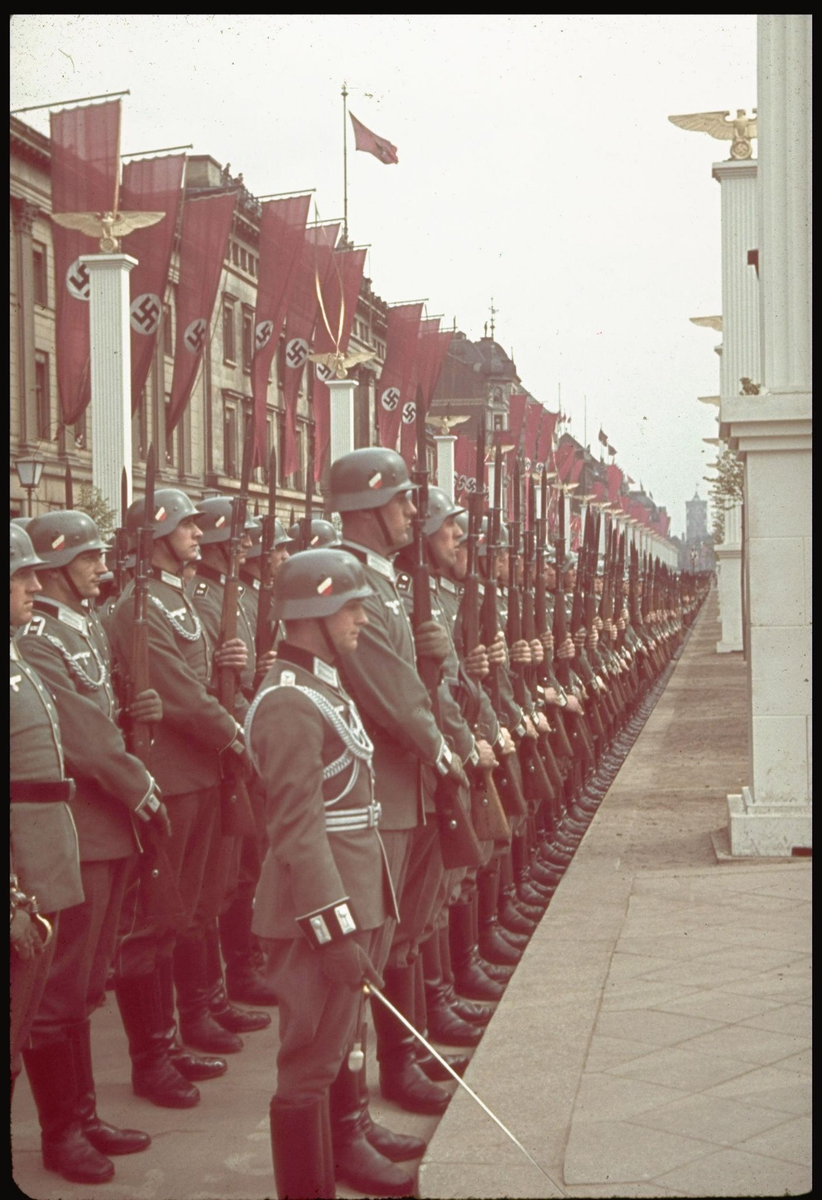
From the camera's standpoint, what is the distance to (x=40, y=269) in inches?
706

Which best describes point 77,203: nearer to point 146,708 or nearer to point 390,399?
point 146,708

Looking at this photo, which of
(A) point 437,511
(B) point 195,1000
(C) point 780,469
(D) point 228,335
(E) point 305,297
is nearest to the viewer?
(B) point 195,1000

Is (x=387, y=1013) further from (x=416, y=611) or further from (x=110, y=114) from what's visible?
(x=110, y=114)

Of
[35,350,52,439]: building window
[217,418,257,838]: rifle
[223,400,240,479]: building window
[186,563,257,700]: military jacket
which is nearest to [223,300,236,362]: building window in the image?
[223,400,240,479]: building window

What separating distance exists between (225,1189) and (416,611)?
2.08m

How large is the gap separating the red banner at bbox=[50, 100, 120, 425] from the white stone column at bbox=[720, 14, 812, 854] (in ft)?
18.5

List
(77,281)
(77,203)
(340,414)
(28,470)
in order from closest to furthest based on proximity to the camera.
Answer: (77,203)
(28,470)
(77,281)
(340,414)

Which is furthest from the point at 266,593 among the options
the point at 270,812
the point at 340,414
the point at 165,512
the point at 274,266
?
the point at 340,414

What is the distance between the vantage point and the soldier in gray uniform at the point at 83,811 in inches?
212

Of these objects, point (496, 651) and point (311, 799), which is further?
A: point (496, 651)

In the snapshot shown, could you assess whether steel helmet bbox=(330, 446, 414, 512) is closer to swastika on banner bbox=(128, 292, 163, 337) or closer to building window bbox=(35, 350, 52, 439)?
swastika on banner bbox=(128, 292, 163, 337)

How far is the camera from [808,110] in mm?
9398

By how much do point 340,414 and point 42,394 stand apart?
11.4 ft

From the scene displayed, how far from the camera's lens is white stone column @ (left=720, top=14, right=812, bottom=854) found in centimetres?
938
